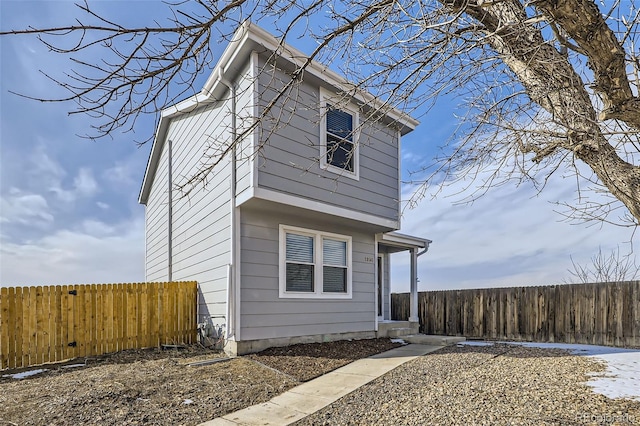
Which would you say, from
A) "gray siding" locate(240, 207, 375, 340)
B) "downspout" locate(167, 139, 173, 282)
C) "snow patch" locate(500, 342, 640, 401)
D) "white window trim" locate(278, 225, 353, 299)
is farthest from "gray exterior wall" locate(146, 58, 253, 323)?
"snow patch" locate(500, 342, 640, 401)

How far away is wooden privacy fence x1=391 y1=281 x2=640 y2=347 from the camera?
8.95 m

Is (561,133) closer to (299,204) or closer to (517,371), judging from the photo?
(517,371)

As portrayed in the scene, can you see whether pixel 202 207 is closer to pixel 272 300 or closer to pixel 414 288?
pixel 272 300

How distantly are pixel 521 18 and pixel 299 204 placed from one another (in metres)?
4.90

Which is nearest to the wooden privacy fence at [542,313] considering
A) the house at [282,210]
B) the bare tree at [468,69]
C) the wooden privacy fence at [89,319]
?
the house at [282,210]

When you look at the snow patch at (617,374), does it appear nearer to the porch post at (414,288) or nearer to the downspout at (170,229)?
the porch post at (414,288)

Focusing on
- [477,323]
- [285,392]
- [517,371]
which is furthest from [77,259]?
[477,323]

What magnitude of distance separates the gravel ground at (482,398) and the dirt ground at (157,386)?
117 centimetres

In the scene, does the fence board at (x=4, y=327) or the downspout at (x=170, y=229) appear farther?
the downspout at (x=170, y=229)

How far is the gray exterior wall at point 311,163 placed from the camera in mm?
7110

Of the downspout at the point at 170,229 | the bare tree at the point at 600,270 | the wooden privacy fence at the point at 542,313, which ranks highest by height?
the downspout at the point at 170,229

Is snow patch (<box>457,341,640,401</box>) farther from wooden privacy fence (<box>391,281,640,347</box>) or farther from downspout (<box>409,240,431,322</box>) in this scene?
downspout (<box>409,240,431,322</box>)

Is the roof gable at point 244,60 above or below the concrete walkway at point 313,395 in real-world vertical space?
above

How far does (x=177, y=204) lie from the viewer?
10.8 m
